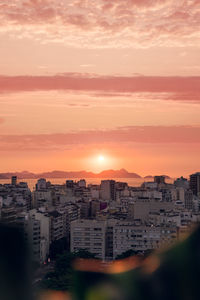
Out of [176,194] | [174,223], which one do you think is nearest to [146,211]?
[174,223]

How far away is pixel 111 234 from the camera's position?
38.6m

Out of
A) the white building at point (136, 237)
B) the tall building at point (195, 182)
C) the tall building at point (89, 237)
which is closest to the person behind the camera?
the white building at point (136, 237)

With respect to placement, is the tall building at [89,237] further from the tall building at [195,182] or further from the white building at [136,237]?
the tall building at [195,182]

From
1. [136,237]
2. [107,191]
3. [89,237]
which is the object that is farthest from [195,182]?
[136,237]

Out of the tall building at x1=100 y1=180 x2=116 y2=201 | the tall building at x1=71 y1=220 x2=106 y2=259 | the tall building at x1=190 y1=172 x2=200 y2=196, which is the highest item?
the tall building at x1=190 y1=172 x2=200 y2=196

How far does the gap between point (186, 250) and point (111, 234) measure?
38177 millimetres

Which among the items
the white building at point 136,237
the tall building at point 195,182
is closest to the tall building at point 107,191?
the tall building at point 195,182

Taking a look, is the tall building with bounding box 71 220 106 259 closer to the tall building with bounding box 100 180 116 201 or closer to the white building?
the white building

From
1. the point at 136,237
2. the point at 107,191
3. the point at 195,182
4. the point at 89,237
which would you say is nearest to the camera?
the point at 136,237

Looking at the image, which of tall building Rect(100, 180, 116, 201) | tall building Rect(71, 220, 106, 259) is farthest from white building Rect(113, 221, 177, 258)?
tall building Rect(100, 180, 116, 201)

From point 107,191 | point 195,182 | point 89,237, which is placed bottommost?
point 89,237

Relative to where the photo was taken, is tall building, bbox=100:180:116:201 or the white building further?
tall building, bbox=100:180:116:201

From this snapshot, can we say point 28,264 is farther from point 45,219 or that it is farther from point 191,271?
point 45,219

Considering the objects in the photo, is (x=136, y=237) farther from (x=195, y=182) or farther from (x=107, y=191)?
(x=195, y=182)
